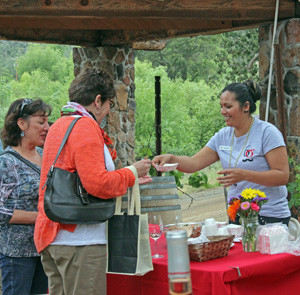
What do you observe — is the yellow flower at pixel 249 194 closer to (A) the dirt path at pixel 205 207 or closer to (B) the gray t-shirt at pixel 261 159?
Answer: (B) the gray t-shirt at pixel 261 159

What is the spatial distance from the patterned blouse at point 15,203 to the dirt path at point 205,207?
25.1ft

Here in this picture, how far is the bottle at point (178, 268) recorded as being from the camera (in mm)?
1292

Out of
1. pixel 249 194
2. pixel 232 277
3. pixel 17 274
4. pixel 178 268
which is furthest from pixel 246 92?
pixel 178 268

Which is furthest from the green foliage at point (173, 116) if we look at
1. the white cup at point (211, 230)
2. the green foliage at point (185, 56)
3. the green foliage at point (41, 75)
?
the white cup at point (211, 230)

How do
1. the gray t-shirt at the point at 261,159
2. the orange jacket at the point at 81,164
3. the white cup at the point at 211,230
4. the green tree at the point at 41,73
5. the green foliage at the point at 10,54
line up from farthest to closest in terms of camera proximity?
the green foliage at the point at 10,54 → the green tree at the point at 41,73 → the gray t-shirt at the point at 261,159 → the white cup at the point at 211,230 → the orange jacket at the point at 81,164

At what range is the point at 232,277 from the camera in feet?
8.54

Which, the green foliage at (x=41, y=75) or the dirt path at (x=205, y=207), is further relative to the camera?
the green foliage at (x=41, y=75)

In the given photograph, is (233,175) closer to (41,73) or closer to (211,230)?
(211,230)

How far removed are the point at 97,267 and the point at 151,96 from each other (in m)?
25.2

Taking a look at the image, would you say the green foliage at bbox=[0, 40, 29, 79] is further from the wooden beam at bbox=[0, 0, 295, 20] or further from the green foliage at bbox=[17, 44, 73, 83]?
the wooden beam at bbox=[0, 0, 295, 20]

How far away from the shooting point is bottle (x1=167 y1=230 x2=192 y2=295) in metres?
1.29

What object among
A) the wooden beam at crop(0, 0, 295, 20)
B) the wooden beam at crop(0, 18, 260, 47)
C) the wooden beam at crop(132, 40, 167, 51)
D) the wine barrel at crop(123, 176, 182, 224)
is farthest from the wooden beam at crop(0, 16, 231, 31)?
the wine barrel at crop(123, 176, 182, 224)

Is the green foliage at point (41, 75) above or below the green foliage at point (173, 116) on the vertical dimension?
above

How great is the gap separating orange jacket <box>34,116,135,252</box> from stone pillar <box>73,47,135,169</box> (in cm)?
487
